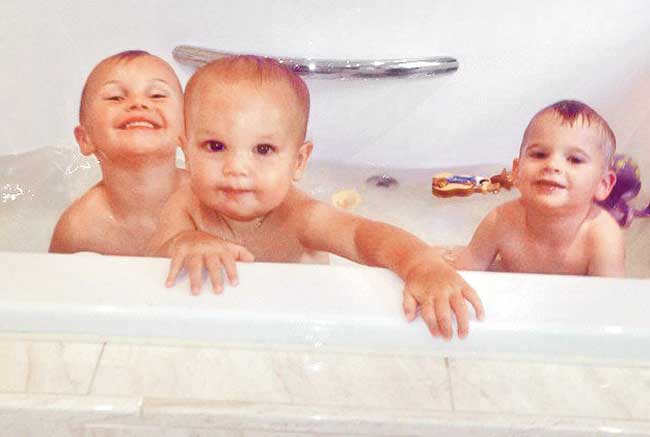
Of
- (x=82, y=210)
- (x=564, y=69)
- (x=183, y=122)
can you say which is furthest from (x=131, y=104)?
(x=564, y=69)

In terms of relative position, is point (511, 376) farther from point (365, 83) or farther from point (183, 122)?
point (365, 83)

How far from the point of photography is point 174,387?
0.61 metres

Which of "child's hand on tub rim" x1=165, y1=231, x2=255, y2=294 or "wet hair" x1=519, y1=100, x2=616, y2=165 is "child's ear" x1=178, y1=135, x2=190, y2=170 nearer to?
"child's hand on tub rim" x1=165, y1=231, x2=255, y2=294

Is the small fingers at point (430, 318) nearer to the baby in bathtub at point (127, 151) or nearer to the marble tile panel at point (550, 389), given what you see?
the marble tile panel at point (550, 389)

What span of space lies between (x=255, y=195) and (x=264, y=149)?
0.06 meters

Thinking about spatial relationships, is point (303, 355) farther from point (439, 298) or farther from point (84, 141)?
point (84, 141)

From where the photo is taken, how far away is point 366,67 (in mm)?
1273

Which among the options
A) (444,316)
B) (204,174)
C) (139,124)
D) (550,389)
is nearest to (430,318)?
(444,316)

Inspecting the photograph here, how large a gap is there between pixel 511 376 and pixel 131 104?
51cm

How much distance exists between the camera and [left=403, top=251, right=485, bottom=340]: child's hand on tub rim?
0.64m

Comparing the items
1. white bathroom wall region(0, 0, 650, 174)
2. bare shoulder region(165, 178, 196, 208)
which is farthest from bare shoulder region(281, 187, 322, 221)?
white bathroom wall region(0, 0, 650, 174)

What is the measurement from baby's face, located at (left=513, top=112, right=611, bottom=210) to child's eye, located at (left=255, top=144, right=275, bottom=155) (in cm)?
31

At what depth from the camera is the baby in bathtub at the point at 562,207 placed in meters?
0.84

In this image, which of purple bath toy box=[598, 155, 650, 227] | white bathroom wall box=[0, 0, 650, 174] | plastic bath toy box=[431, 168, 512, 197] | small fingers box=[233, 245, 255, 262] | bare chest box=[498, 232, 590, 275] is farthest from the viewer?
white bathroom wall box=[0, 0, 650, 174]
